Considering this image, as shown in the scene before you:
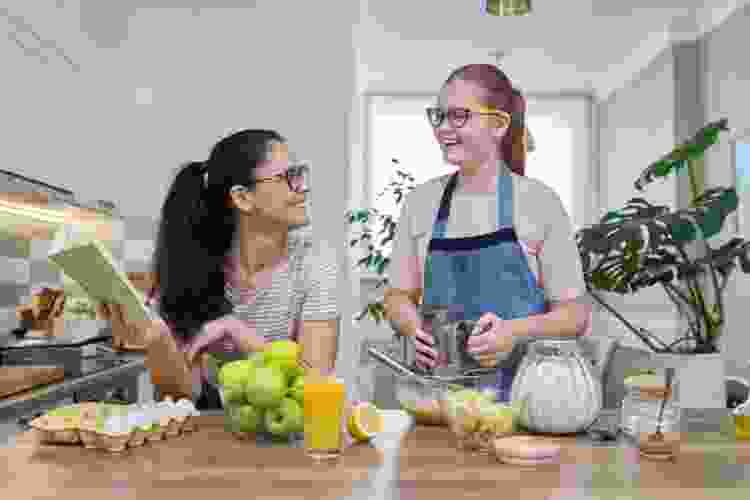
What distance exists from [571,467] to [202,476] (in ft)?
1.89

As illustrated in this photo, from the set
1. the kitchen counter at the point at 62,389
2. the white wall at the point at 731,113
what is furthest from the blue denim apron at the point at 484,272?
the white wall at the point at 731,113

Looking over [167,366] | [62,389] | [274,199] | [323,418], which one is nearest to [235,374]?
[323,418]

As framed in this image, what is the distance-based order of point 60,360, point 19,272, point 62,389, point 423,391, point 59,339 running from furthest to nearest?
point 19,272
point 59,339
point 60,360
point 62,389
point 423,391

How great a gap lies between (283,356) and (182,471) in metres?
0.28

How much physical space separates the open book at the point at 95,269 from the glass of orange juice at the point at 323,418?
413 millimetres

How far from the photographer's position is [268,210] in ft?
7.02

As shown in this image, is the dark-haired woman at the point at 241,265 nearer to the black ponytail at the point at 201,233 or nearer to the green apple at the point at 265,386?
the black ponytail at the point at 201,233

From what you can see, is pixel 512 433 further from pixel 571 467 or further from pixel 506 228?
pixel 506 228

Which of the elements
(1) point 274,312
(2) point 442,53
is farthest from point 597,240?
(2) point 442,53

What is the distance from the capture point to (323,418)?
1.42 meters

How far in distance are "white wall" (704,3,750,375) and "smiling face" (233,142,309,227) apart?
10.5 ft

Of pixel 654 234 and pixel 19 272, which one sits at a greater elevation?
pixel 654 234

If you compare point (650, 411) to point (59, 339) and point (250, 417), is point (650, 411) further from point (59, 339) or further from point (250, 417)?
point (59, 339)

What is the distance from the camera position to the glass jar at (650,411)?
1.43 metres
